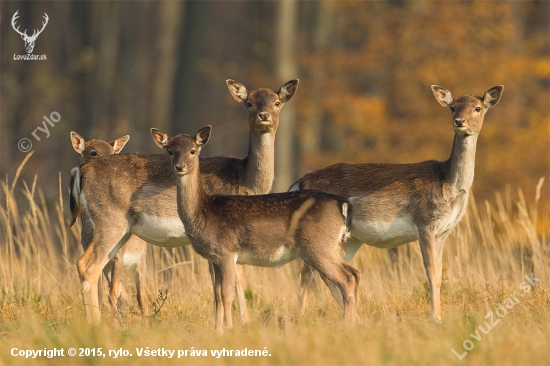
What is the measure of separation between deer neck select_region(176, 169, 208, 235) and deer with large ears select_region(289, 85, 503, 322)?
148cm

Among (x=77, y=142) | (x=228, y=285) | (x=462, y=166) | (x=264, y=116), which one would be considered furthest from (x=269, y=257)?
(x=77, y=142)

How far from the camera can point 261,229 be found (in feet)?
26.5

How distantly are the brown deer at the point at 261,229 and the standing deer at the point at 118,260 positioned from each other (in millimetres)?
1387

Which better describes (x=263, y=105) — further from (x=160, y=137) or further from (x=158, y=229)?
(x=158, y=229)

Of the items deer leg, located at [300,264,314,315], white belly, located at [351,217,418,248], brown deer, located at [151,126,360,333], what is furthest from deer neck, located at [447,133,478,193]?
deer leg, located at [300,264,314,315]

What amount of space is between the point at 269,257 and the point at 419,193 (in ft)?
6.16

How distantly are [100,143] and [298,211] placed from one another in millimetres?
3186

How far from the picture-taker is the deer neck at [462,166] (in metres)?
9.04

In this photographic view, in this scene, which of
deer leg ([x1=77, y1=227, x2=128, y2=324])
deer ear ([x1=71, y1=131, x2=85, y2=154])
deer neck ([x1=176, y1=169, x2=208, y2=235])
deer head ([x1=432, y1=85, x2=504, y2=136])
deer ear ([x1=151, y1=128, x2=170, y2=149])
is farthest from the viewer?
deer ear ([x1=71, y1=131, x2=85, y2=154])

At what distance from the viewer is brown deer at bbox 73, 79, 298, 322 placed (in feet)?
29.2

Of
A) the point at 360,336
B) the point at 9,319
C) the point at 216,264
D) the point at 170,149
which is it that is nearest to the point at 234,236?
the point at 216,264

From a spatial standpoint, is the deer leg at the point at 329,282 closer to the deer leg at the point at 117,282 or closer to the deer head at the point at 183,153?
the deer head at the point at 183,153

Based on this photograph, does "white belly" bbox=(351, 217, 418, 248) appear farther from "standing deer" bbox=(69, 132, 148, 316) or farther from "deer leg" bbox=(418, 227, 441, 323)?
"standing deer" bbox=(69, 132, 148, 316)

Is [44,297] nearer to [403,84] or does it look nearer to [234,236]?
[234,236]
